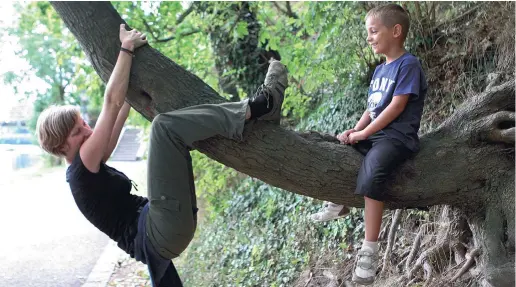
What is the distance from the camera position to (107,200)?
273cm

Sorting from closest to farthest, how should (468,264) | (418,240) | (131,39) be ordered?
(131,39) → (468,264) → (418,240)

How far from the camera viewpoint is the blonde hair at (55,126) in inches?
100

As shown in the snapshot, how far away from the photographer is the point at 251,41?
27.3 ft

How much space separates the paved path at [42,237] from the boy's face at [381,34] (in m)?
6.32

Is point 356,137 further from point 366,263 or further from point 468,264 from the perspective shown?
point 468,264

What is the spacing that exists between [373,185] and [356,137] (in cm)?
34

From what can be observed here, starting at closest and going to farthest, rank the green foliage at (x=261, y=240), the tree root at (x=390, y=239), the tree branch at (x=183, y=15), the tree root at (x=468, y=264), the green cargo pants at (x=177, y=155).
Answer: the green cargo pants at (x=177, y=155) → the tree root at (x=468, y=264) → the tree root at (x=390, y=239) → the green foliage at (x=261, y=240) → the tree branch at (x=183, y=15)

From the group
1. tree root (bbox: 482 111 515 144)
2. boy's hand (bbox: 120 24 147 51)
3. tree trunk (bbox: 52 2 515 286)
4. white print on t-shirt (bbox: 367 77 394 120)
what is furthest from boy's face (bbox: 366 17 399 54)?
boy's hand (bbox: 120 24 147 51)

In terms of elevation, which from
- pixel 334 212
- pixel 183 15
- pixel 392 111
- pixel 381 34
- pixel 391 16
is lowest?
pixel 334 212

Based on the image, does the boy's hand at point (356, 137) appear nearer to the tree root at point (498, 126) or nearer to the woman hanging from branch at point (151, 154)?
the woman hanging from branch at point (151, 154)

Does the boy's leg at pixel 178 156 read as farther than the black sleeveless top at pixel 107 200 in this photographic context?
No

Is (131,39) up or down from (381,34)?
down

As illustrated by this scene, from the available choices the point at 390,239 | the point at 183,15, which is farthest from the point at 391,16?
the point at 183,15

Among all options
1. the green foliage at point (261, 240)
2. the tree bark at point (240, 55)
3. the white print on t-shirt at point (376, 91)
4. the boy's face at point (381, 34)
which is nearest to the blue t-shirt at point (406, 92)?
the white print on t-shirt at point (376, 91)
